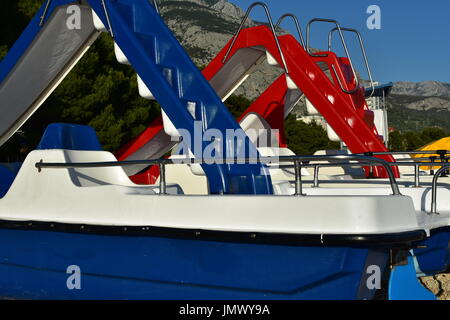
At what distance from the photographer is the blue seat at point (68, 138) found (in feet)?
16.8

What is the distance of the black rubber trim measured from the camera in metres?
3.31

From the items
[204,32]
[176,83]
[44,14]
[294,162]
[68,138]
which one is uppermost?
[204,32]

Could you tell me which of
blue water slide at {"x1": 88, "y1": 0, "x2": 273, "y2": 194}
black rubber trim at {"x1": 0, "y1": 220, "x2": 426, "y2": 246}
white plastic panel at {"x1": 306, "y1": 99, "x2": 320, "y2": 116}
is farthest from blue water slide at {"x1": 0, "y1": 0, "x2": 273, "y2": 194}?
white plastic panel at {"x1": 306, "y1": 99, "x2": 320, "y2": 116}

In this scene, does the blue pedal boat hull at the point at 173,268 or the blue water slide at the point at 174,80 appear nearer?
the blue pedal boat hull at the point at 173,268

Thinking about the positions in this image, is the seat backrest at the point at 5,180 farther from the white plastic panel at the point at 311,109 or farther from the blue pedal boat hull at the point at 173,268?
the white plastic panel at the point at 311,109

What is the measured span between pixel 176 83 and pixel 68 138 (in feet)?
4.17

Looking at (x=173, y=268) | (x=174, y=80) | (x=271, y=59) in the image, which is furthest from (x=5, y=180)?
(x=271, y=59)

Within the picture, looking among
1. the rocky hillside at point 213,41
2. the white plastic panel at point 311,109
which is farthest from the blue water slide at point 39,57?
the rocky hillside at point 213,41

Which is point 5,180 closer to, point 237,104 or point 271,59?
point 271,59

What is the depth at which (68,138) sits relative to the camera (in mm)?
5266

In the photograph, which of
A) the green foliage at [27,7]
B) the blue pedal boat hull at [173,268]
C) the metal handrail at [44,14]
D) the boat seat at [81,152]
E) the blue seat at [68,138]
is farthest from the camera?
the green foliage at [27,7]

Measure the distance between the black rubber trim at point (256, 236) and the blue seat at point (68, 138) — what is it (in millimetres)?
959

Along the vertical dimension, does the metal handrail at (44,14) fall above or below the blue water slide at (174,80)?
above

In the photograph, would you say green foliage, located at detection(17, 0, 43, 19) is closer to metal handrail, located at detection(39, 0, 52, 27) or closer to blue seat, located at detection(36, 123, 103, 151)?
metal handrail, located at detection(39, 0, 52, 27)
